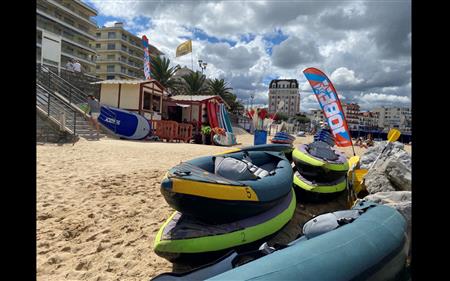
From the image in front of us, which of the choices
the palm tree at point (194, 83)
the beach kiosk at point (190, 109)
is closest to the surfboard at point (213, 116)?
the beach kiosk at point (190, 109)

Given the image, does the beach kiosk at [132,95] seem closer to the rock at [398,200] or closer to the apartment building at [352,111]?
the rock at [398,200]

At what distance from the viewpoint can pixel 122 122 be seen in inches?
553

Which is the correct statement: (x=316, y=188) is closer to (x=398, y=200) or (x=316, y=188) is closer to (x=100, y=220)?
(x=398, y=200)

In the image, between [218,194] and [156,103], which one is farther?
[156,103]

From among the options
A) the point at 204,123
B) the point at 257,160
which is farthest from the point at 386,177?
the point at 204,123

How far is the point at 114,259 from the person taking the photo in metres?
2.96

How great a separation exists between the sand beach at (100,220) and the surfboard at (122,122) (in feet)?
23.7

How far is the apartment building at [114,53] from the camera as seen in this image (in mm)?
56031

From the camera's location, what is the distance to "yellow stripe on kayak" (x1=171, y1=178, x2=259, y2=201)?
9.16ft

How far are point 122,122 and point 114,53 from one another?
48.6 meters

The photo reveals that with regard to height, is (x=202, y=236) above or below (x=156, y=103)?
below

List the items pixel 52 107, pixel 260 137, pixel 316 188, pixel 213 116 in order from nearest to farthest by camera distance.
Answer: pixel 316 188
pixel 52 107
pixel 260 137
pixel 213 116

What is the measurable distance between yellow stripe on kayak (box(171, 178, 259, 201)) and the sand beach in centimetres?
84

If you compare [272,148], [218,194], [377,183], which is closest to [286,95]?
[272,148]
